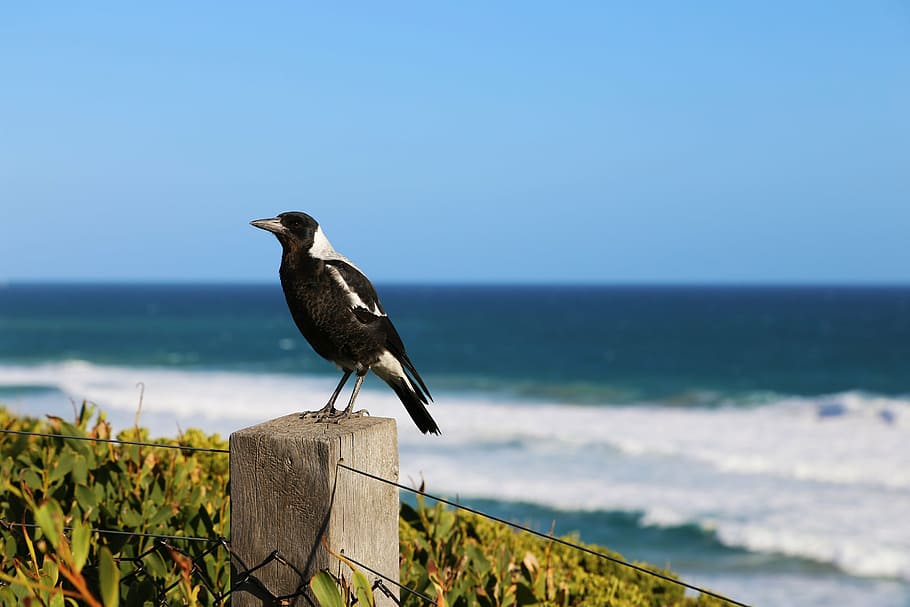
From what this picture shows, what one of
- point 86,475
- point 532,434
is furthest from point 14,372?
point 86,475

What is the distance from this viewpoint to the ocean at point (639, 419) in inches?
493

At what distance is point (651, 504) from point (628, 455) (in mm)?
4410

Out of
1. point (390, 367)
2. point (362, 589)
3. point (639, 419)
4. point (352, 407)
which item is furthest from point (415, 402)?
point (639, 419)

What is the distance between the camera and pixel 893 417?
25.6 m

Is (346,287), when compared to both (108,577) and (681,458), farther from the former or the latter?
(681,458)

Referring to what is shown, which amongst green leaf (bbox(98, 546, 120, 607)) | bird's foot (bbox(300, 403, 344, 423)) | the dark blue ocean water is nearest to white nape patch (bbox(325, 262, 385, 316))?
bird's foot (bbox(300, 403, 344, 423))

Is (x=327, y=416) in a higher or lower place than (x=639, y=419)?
higher

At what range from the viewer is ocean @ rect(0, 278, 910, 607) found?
12.5 m

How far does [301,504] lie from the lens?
6.35 ft

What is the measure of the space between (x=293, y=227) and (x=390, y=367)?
639 mm

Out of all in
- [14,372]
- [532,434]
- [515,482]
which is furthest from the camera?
[14,372]

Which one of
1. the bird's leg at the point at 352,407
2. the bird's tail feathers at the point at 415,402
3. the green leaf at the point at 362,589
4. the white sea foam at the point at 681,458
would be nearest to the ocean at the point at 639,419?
the white sea foam at the point at 681,458

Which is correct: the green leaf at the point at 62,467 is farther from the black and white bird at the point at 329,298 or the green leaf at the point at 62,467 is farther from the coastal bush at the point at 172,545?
the black and white bird at the point at 329,298

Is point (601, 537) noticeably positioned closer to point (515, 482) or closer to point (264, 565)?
point (515, 482)
